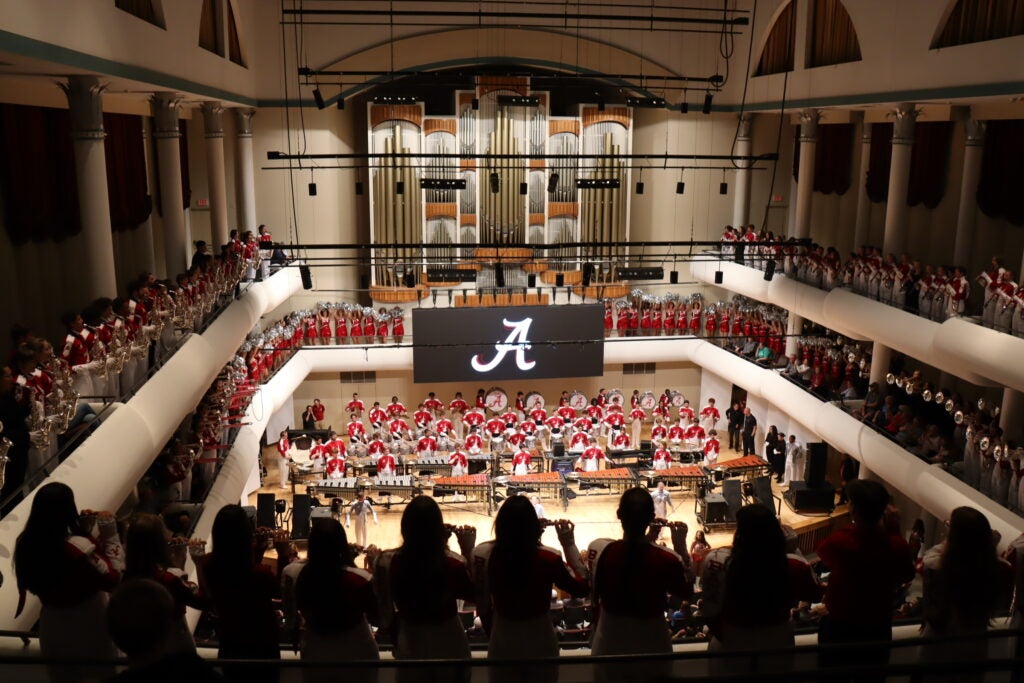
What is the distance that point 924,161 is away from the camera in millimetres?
19188

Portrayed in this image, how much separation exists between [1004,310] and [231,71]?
13.7 meters

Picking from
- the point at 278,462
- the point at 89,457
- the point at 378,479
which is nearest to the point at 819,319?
the point at 378,479

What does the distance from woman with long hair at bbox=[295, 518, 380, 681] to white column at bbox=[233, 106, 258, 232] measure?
56.2 ft

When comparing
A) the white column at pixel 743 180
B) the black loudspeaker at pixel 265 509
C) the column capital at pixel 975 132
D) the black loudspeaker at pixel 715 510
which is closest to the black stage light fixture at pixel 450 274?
the black loudspeaker at pixel 265 509

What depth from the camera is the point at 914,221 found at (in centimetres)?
1975

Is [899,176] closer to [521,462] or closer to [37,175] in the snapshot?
[521,462]

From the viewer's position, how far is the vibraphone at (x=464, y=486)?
1731cm

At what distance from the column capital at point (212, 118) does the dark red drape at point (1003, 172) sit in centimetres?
1400

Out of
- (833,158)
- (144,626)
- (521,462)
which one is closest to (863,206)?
(833,158)

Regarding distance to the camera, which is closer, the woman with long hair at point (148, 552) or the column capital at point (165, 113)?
the woman with long hair at point (148, 552)

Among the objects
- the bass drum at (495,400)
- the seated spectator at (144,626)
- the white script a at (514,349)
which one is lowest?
the bass drum at (495,400)

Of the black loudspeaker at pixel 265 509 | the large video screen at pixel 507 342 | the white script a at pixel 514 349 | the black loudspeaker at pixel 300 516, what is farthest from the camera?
the white script a at pixel 514 349

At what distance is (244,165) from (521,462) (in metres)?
8.58

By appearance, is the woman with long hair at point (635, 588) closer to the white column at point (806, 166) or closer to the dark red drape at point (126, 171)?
the dark red drape at point (126, 171)
